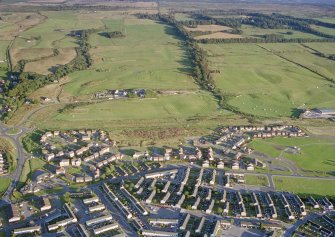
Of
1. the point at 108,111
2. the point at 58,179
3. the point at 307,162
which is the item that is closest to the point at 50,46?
the point at 108,111

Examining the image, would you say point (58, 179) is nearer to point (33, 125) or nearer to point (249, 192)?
point (33, 125)

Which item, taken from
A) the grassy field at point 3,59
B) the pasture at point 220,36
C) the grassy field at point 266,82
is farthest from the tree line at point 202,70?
the grassy field at point 3,59

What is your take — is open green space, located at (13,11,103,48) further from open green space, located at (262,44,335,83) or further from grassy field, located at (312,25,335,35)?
grassy field, located at (312,25,335,35)

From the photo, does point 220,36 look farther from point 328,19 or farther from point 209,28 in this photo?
point 328,19

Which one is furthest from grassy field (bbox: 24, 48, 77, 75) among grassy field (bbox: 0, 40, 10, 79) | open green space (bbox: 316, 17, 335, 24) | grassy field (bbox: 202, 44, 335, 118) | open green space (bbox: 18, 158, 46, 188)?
open green space (bbox: 316, 17, 335, 24)

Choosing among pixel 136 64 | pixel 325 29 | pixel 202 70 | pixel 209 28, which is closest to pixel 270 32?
pixel 209 28
